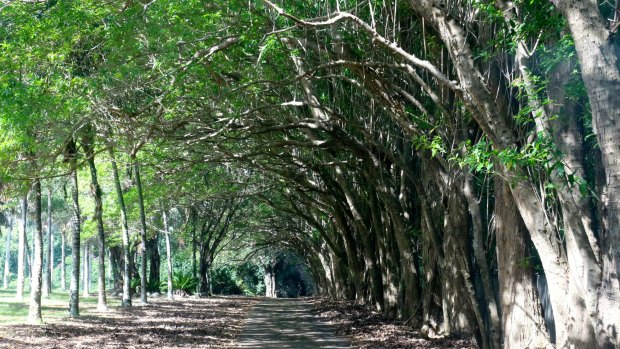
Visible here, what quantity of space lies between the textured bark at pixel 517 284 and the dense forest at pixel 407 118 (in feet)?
0.10

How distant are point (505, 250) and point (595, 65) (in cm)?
446

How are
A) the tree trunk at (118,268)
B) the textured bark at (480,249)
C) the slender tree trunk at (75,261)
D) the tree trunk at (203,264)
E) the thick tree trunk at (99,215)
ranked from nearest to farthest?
1. the textured bark at (480,249)
2. the slender tree trunk at (75,261)
3. the thick tree trunk at (99,215)
4. the tree trunk at (203,264)
5. the tree trunk at (118,268)

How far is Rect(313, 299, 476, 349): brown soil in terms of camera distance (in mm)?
14417

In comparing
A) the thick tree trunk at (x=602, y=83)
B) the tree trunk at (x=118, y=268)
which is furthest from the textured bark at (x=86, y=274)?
the thick tree trunk at (x=602, y=83)

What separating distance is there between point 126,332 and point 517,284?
33.8 feet

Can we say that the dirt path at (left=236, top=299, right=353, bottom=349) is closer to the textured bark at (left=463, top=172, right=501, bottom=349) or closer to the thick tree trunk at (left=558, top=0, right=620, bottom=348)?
the textured bark at (left=463, top=172, right=501, bottom=349)

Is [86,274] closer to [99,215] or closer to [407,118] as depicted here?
[99,215]

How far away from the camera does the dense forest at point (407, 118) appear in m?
8.57

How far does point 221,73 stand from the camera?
1623 centimetres

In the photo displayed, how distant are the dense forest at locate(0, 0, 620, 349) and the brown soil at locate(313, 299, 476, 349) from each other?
18.9 inches

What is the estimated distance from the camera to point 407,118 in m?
13.5

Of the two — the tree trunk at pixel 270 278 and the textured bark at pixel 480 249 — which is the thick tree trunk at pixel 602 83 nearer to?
the textured bark at pixel 480 249

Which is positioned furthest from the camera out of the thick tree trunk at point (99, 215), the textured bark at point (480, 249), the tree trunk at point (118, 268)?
the tree trunk at point (118, 268)

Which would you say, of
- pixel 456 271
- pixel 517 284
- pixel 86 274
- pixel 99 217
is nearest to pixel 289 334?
pixel 456 271
